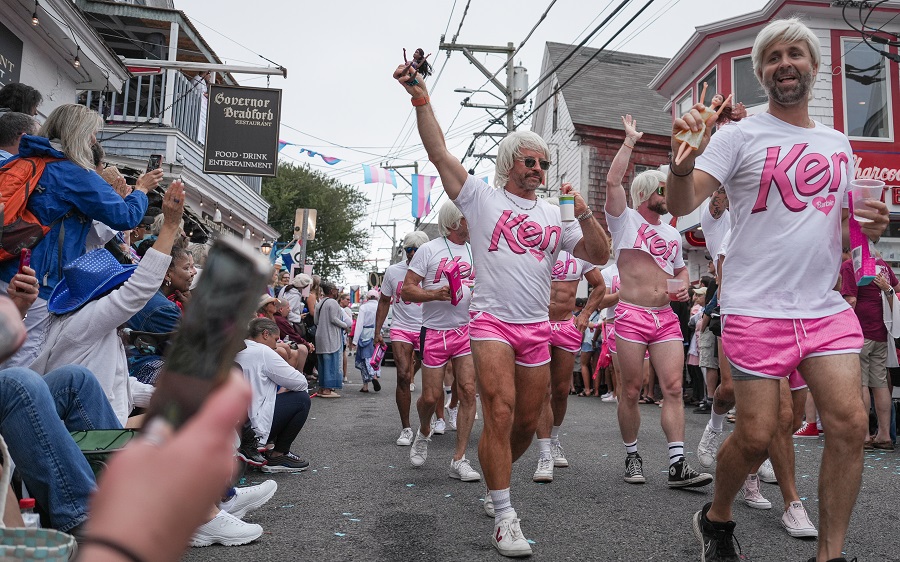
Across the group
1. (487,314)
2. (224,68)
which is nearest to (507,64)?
(224,68)

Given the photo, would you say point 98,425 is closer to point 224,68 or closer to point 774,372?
point 774,372

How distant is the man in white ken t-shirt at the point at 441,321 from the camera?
5.87m

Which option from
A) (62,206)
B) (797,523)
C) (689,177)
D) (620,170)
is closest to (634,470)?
(797,523)

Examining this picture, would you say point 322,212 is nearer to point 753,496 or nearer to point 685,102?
point 685,102

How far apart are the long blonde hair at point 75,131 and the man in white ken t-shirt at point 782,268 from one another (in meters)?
3.15

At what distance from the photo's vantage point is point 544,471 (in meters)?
5.28

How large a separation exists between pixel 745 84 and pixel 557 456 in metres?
14.4

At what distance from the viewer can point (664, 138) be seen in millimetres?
24453

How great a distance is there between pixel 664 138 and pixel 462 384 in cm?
2074

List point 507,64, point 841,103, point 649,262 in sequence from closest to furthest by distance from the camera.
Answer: point 649,262 < point 841,103 < point 507,64

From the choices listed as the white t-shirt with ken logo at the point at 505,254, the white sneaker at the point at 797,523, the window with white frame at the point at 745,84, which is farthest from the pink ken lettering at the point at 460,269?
the window with white frame at the point at 745,84

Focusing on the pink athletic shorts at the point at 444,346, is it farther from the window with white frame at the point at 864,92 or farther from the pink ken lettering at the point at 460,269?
the window with white frame at the point at 864,92

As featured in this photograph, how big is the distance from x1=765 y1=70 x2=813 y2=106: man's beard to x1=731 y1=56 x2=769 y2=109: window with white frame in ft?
49.6

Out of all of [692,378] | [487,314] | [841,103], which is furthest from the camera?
[841,103]
